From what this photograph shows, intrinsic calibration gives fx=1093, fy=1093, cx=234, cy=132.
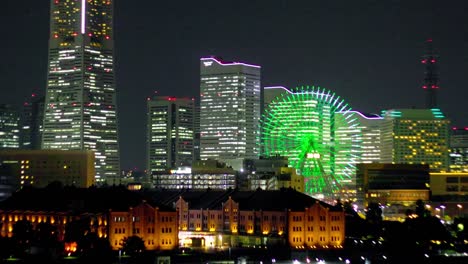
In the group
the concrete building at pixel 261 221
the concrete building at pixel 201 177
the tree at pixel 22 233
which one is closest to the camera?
the tree at pixel 22 233

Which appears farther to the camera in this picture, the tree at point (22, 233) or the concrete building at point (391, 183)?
the concrete building at point (391, 183)

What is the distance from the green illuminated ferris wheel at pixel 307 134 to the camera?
138375 mm

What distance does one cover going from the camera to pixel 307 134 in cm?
13775

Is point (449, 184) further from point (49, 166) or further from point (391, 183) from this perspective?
point (49, 166)

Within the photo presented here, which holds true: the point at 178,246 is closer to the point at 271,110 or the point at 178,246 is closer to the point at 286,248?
the point at 286,248

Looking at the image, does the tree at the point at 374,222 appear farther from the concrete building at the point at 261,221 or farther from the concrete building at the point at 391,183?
the concrete building at the point at 391,183

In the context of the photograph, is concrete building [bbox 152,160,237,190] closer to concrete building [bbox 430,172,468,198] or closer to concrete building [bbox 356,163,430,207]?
concrete building [bbox 356,163,430,207]

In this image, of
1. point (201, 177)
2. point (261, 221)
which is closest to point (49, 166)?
point (201, 177)


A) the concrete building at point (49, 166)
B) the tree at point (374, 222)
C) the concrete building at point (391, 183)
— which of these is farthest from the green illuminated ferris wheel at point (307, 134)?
the concrete building at point (49, 166)

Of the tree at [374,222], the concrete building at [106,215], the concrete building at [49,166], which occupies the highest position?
the concrete building at [49,166]

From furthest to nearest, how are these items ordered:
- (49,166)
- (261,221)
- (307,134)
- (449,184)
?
(49,166)
(449,184)
(307,134)
(261,221)

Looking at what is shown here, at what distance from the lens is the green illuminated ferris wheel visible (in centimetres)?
13838

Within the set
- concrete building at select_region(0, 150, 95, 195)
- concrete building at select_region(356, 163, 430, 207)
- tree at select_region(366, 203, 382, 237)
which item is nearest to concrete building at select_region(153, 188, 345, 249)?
tree at select_region(366, 203, 382, 237)

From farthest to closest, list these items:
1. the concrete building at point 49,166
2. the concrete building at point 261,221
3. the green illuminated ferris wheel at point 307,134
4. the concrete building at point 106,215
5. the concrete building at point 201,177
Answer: the concrete building at point 201,177
the concrete building at point 49,166
the green illuminated ferris wheel at point 307,134
the concrete building at point 261,221
the concrete building at point 106,215
